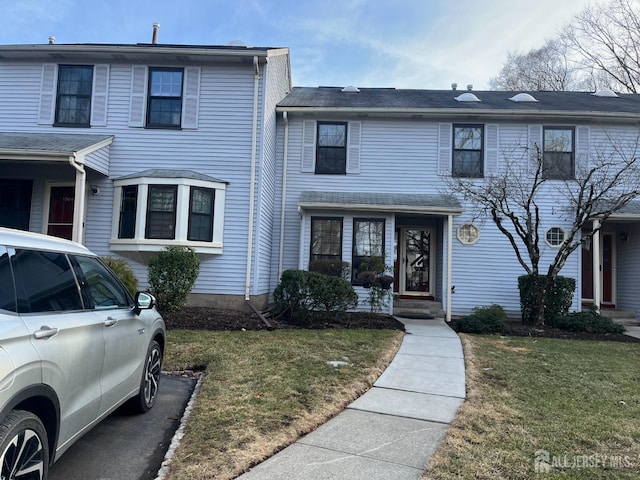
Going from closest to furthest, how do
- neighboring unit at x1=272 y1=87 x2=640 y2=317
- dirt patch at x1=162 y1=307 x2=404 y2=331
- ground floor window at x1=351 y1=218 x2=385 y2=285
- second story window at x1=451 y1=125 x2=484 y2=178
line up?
dirt patch at x1=162 y1=307 x2=404 y2=331, ground floor window at x1=351 y1=218 x2=385 y2=285, neighboring unit at x1=272 y1=87 x2=640 y2=317, second story window at x1=451 y1=125 x2=484 y2=178

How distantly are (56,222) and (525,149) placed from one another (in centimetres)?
1251

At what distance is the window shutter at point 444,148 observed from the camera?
12.1 meters

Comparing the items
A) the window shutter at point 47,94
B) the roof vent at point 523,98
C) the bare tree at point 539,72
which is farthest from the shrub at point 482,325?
the bare tree at point 539,72

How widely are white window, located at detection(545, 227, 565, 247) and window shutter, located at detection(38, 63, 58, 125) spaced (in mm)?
13192

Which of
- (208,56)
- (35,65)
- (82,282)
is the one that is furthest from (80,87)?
(82,282)

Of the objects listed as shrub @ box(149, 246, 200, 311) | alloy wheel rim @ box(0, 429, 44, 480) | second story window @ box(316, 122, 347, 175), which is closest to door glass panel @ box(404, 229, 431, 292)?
second story window @ box(316, 122, 347, 175)

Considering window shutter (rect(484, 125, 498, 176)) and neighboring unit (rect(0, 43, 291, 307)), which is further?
window shutter (rect(484, 125, 498, 176))

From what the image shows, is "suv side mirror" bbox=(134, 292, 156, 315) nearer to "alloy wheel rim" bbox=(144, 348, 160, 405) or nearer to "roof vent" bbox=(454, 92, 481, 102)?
"alloy wheel rim" bbox=(144, 348, 160, 405)

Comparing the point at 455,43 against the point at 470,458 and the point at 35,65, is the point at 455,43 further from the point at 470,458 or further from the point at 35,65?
the point at 470,458

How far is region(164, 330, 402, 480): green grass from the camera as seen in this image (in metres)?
3.17

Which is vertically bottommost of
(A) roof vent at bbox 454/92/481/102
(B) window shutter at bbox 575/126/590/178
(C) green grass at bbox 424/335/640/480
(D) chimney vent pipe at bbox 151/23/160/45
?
(C) green grass at bbox 424/335/640/480

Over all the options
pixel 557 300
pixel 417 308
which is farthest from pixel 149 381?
pixel 557 300

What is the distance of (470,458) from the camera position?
3154 millimetres

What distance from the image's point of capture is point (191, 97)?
10.6 m
